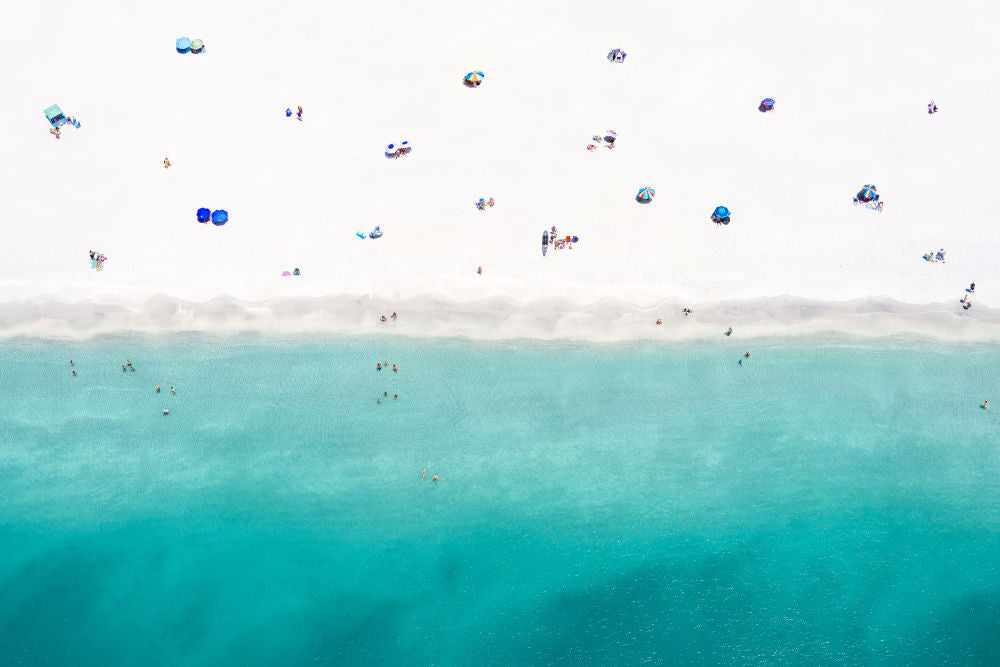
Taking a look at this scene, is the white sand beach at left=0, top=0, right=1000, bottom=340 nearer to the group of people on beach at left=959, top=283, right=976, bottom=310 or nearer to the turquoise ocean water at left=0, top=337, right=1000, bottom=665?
the group of people on beach at left=959, top=283, right=976, bottom=310

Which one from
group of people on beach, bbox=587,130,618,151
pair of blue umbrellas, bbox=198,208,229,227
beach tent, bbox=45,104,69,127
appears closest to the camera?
pair of blue umbrellas, bbox=198,208,229,227

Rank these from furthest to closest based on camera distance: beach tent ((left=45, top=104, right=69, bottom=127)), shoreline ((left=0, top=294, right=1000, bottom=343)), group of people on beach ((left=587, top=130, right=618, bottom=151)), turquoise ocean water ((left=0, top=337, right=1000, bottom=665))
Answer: beach tent ((left=45, top=104, right=69, bottom=127)) < group of people on beach ((left=587, top=130, right=618, bottom=151)) < shoreline ((left=0, top=294, right=1000, bottom=343)) < turquoise ocean water ((left=0, top=337, right=1000, bottom=665))

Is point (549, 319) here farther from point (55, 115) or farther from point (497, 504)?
point (55, 115)

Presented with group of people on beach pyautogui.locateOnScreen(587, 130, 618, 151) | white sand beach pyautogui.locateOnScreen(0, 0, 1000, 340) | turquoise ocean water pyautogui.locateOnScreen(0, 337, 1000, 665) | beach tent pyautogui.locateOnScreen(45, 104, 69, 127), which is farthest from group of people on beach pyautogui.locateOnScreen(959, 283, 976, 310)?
beach tent pyautogui.locateOnScreen(45, 104, 69, 127)

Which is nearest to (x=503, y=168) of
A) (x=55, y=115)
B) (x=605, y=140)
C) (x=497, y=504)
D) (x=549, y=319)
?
Answer: (x=605, y=140)

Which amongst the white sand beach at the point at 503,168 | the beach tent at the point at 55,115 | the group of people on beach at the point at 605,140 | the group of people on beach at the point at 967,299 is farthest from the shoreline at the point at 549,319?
the beach tent at the point at 55,115

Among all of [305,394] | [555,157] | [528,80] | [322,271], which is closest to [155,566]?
[305,394]

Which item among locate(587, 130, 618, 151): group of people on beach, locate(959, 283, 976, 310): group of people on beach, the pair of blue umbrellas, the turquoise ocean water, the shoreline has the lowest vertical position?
the turquoise ocean water
